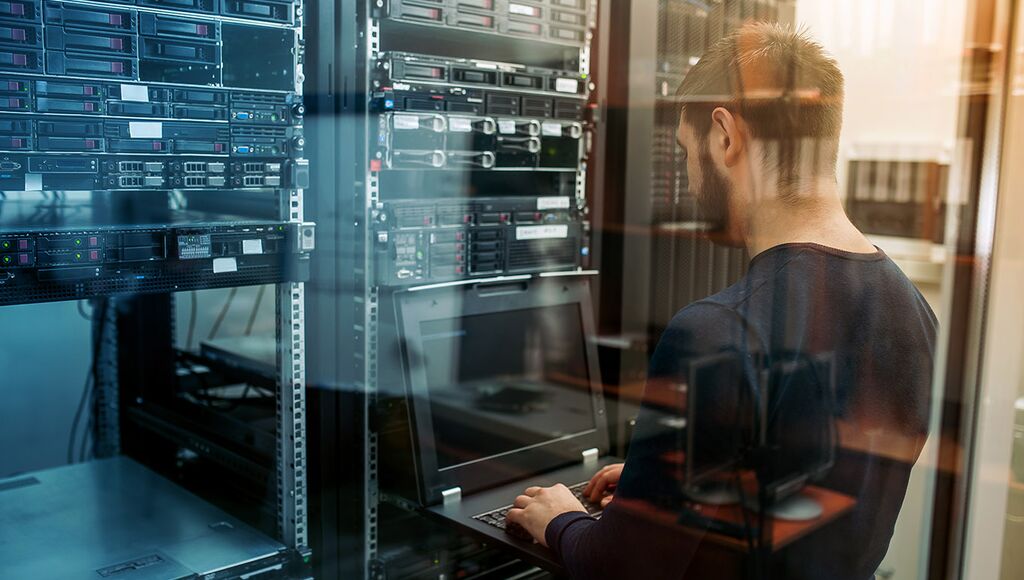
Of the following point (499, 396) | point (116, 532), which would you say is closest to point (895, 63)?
point (499, 396)

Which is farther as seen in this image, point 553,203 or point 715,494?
point 553,203

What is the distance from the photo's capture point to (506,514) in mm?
1544

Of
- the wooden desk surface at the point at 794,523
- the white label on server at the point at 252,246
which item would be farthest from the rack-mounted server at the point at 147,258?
the wooden desk surface at the point at 794,523

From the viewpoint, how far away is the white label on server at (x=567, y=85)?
1864 mm

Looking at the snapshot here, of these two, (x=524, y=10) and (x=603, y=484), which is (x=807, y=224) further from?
(x=524, y=10)

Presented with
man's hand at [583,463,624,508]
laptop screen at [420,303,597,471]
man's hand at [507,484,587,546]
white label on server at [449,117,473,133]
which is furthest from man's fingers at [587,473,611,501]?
white label on server at [449,117,473,133]

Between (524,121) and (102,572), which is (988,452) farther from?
(102,572)

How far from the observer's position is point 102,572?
1.40 meters

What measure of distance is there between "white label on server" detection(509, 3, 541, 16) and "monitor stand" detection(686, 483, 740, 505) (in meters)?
1.02

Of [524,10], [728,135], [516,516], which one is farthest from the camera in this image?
[524,10]

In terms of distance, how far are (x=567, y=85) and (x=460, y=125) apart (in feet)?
0.96

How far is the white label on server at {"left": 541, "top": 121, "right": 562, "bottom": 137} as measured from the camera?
1.85 m

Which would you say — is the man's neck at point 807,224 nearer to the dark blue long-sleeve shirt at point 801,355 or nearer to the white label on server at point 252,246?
the dark blue long-sleeve shirt at point 801,355

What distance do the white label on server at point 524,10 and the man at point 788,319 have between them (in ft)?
1.90
